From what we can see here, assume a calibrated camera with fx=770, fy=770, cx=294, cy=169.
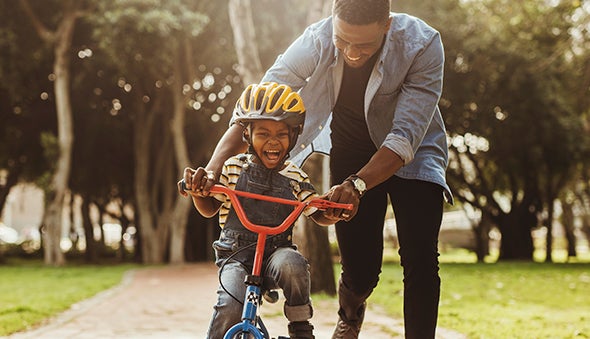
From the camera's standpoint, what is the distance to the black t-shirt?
3994 mm

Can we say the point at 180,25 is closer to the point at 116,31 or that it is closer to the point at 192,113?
the point at 116,31

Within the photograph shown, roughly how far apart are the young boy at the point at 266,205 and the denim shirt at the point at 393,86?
0.43 metres

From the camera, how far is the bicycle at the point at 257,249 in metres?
3.04

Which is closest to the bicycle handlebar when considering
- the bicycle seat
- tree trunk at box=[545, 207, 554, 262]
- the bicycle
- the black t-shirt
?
the bicycle

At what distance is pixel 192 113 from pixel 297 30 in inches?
265

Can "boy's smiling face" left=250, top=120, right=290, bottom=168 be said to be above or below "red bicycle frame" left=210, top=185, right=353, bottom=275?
above

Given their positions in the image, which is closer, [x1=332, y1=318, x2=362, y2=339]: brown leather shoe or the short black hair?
the short black hair

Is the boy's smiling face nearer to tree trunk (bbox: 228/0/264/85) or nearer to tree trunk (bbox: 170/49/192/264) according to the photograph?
tree trunk (bbox: 228/0/264/85)

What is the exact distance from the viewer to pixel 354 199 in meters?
3.20

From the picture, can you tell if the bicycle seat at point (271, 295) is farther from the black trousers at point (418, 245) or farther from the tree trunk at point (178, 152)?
the tree trunk at point (178, 152)

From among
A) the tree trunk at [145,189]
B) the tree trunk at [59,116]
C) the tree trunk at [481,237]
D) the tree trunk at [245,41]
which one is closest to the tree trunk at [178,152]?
the tree trunk at [145,189]

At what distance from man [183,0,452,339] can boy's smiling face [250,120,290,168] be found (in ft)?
0.65

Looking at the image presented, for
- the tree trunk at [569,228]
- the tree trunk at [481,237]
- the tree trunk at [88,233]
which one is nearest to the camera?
the tree trunk at [481,237]

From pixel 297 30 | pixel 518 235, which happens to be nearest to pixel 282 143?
pixel 297 30
